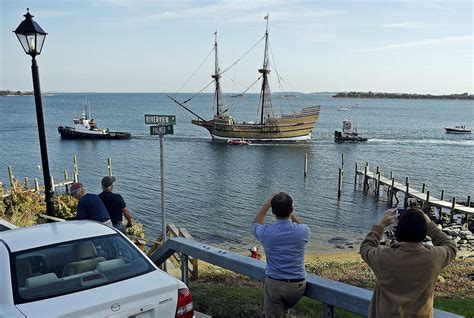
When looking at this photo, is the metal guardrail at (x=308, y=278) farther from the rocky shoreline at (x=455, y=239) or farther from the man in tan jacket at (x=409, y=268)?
the rocky shoreline at (x=455, y=239)

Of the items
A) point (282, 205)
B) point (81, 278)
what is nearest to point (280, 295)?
point (282, 205)

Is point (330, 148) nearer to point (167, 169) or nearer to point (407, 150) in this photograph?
point (407, 150)

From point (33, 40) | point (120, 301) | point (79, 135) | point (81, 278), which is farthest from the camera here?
point (79, 135)

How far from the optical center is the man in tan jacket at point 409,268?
10.3 ft

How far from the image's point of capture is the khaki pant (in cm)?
423

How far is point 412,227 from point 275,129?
226ft

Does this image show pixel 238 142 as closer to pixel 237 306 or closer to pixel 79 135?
pixel 79 135

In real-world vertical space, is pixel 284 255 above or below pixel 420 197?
above

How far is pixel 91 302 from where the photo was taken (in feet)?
12.1

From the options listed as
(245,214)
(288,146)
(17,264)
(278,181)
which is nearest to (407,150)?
(288,146)

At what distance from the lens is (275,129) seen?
71688 millimetres

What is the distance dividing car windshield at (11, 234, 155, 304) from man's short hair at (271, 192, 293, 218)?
131cm

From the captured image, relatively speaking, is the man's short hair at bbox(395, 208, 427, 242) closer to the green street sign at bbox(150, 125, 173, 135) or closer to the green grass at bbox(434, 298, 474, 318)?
the green grass at bbox(434, 298, 474, 318)

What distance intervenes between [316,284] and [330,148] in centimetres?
6188
